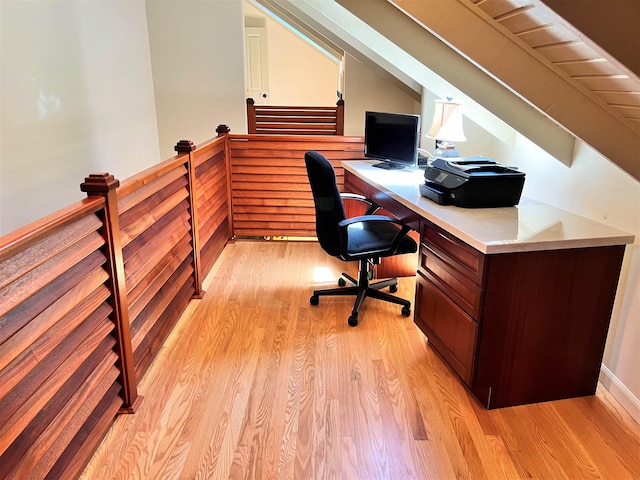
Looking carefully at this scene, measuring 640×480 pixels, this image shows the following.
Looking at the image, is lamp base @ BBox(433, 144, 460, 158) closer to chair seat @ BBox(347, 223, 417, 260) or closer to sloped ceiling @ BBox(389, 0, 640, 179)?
chair seat @ BBox(347, 223, 417, 260)

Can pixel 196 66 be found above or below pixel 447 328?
above

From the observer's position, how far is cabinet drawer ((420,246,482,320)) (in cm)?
186

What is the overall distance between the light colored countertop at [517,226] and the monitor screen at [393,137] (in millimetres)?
689

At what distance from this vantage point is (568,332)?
191 centimetres

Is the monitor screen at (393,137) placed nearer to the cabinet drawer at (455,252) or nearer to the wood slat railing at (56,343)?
the cabinet drawer at (455,252)

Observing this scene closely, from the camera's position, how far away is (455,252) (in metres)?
1.99

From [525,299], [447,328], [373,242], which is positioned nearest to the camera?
[525,299]

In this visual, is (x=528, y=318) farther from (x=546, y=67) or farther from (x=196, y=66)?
(x=196, y=66)

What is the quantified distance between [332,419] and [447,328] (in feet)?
2.17

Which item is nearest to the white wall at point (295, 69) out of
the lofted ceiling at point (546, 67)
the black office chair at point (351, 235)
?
the black office chair at point (351, 235)

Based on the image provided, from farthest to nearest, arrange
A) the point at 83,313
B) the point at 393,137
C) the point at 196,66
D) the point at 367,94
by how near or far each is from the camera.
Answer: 1. the point at 367,94
2. the point at 196,66
3. the point at 393,137
4. the point at 83,313

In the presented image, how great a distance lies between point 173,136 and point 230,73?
2.95ft

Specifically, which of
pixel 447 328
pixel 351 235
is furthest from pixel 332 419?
pixel 351 235

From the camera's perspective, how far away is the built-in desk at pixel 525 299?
70.2 inches
